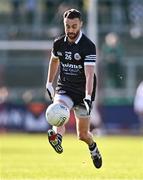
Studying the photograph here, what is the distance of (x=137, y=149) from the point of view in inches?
725

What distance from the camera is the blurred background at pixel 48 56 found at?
82.6 feet

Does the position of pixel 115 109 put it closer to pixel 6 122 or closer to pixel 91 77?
pixel 6 122

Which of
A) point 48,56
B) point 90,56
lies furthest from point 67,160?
point 48,56

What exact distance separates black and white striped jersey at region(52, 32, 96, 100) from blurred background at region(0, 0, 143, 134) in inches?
531

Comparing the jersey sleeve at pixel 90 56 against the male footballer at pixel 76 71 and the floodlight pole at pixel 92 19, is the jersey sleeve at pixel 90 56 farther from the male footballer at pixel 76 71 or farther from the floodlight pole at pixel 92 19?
the floodlight pole at pixel 92 19

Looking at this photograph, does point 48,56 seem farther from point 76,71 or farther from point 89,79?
point 89,79

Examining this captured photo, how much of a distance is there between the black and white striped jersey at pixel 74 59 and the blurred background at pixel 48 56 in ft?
44.3

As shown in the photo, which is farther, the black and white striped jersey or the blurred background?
the blurred background

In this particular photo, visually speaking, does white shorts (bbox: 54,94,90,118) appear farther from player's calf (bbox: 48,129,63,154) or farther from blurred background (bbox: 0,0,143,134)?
blurred background (bbox: 0,0,143,134)

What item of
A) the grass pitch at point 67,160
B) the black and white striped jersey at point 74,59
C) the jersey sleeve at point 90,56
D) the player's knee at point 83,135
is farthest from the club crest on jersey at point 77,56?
the grass pitch at point 67,160

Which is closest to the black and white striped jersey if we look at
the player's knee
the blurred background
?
the player's knee

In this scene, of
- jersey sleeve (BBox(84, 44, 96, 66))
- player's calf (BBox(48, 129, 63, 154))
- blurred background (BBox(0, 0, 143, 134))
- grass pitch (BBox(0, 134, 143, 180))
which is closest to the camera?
player's calf (BBox(48, 129, 63, 154))

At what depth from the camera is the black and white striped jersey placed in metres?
11.2

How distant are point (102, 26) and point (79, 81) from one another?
16.5m
